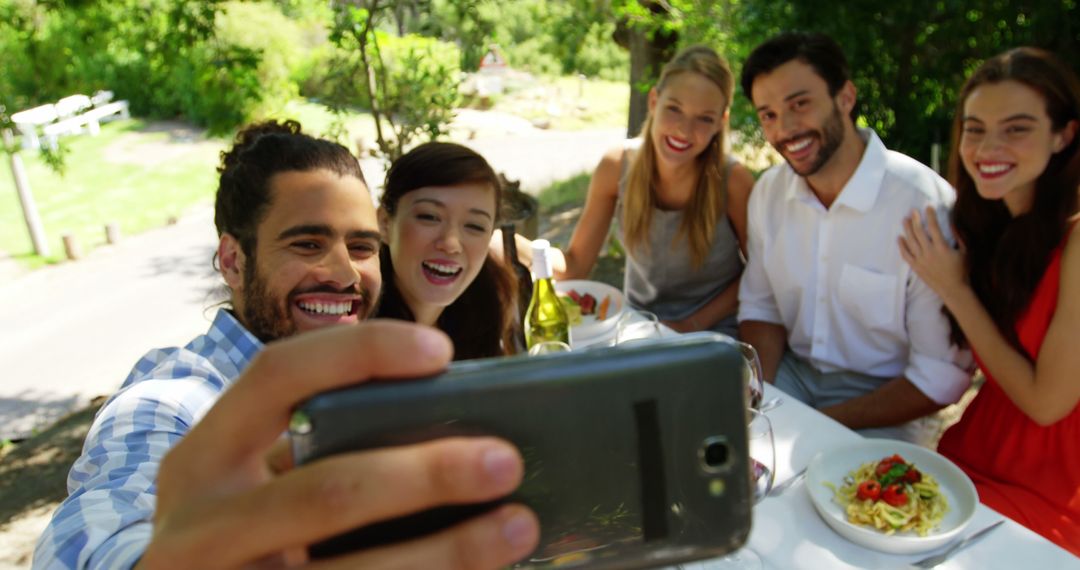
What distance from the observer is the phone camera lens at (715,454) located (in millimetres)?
687

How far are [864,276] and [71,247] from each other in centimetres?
957

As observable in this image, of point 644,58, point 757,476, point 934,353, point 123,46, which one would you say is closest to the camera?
point 757,476

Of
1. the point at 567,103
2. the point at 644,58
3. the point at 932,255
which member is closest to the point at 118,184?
the point at 567,103

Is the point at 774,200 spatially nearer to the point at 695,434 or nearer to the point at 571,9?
the point at 695,434

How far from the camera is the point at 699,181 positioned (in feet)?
10.6

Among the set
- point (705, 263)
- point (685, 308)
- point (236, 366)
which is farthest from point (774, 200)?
point (236, 366)

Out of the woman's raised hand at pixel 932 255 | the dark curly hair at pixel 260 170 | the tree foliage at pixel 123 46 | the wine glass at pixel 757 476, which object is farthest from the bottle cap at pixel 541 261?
the tree foliage at pixel 123 46

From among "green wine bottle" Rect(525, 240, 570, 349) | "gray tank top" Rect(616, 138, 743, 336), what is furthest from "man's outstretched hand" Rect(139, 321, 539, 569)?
"gray tank top" Rect(616, 138, 743, 336)

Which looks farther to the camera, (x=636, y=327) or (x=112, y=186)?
(x=112, y=186)

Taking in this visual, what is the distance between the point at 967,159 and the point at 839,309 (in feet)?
2.27

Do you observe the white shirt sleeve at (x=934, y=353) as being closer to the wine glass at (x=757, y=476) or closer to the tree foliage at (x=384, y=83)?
the wine glass at (x=757, y=476)

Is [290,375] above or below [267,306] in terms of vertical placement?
above

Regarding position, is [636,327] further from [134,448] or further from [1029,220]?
[134,448]

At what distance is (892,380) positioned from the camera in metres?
2.66
